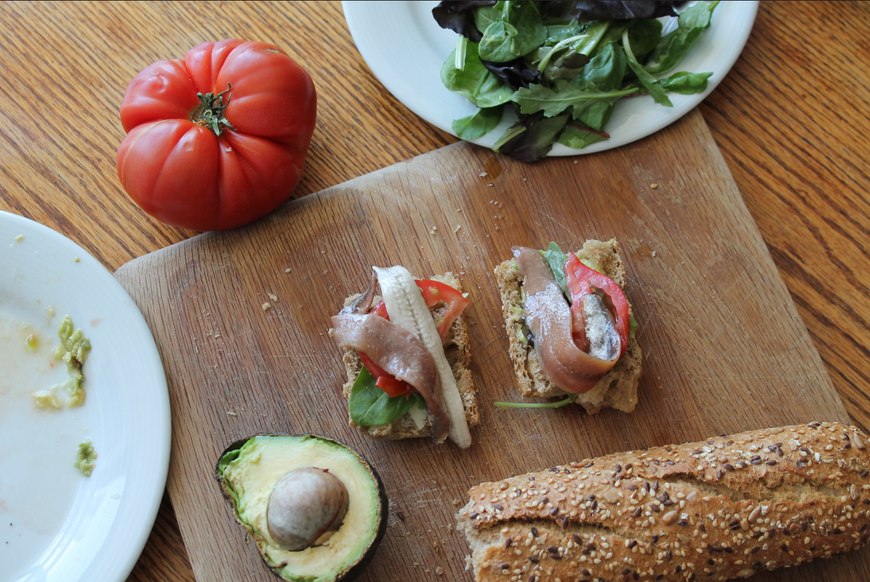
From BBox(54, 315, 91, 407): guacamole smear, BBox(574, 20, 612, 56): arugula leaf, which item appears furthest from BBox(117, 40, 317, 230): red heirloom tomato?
BBox(574, 20, 612, 56): arugula leaf

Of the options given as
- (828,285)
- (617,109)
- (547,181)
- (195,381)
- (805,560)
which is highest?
(617,109)

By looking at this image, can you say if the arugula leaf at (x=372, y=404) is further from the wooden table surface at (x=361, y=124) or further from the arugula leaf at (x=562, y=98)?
the arugula leaf at (x=562, y=98)

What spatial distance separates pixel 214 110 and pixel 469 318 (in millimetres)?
1379

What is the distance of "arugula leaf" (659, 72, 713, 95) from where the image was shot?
2.71 m

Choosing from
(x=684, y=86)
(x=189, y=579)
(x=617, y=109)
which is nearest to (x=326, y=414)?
(x=189, y=579)

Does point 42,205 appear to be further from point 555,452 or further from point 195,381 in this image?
point 555,452

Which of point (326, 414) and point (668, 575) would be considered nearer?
point (668, 575)

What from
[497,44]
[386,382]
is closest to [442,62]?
[497,44]

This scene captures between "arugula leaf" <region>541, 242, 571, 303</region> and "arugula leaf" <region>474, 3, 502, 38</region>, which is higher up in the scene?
"arugula leaf" <region>474, 3, 502, 38</region>

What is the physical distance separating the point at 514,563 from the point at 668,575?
1.92 ft

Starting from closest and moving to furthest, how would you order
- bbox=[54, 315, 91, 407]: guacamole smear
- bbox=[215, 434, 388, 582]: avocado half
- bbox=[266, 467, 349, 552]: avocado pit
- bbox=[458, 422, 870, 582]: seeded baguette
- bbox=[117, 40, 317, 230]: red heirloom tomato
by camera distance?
bbox=[266, 467, 349, 552]: avocado pit < bbox=[215, 434, 388, 582]: avocado half < bbox=[458, 422, 870, 582]: seeded baguette < bbox=[117, 40, 317, 230]: red heirloom tomato < bbox=[54, 315, 91, 407]: guacamole smear

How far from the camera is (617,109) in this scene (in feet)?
9.11

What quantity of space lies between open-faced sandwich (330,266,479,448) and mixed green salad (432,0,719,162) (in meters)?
0.80

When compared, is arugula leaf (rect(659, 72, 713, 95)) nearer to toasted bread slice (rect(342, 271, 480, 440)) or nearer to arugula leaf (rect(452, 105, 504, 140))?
arugula leaf (rect(452, 105, 504, 140))
